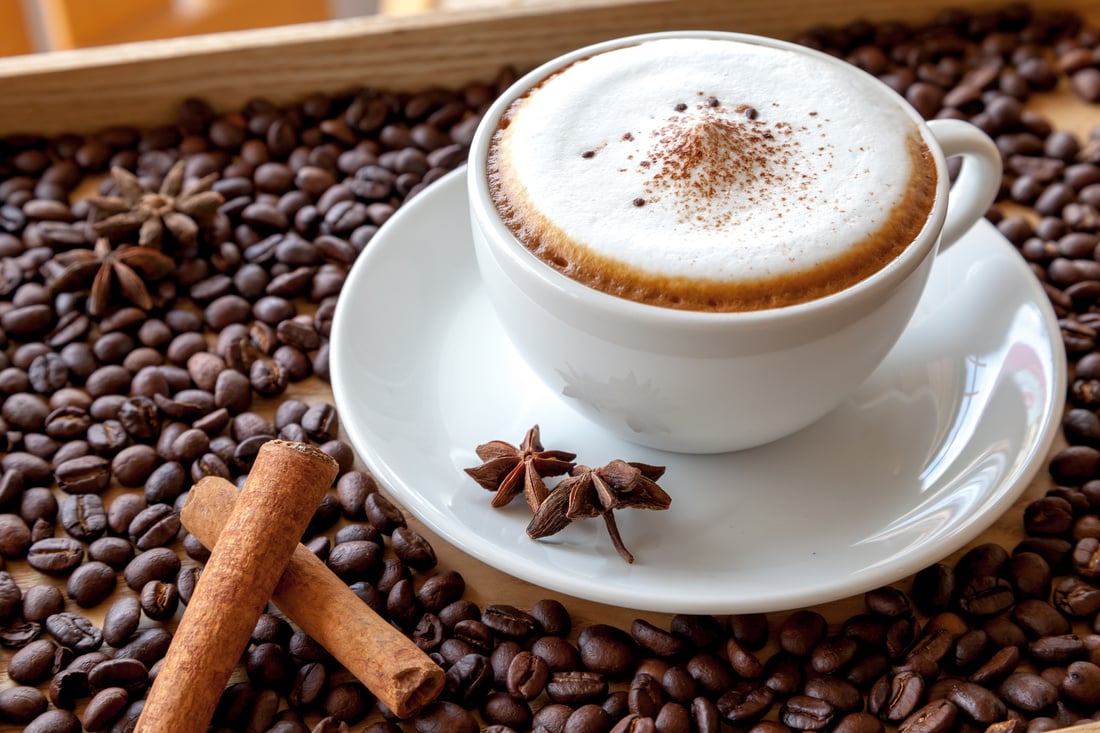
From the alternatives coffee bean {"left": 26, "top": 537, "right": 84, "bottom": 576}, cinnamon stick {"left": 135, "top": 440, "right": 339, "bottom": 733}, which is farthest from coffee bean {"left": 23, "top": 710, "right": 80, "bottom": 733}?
coffee bean {"left": 26, "top": 537, "right": 84, "bottom": 576}

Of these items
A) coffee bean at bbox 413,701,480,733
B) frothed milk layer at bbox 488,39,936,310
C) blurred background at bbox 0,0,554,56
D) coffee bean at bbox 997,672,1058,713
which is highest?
frothed milk layer at bbox 488,39,936,310

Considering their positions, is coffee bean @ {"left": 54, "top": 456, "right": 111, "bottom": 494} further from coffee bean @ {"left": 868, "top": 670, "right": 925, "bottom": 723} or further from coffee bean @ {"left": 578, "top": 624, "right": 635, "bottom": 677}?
coffee bean @ {"left": 868, "top": 670, "right": 925, "bottom": 723}

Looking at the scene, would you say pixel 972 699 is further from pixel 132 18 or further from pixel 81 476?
pixel 132 18

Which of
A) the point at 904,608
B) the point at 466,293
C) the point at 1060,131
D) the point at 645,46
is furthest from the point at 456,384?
the point at 1060,131

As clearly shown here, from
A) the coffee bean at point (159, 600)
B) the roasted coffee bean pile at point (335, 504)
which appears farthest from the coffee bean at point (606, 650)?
the coffee bean at point (159, 600)

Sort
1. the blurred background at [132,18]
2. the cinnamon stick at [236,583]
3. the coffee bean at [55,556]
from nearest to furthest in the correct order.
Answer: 1. the cinnamon stick at [236,583]
2. the coffee bean at [55,556]
3. the blurred background at [132,18]

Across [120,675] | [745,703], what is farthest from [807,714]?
[120,675]

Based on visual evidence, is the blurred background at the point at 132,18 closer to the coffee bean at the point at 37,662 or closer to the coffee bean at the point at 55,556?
the coffee bean at the point at 55,556
